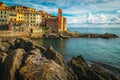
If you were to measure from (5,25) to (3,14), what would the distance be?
7.17 m

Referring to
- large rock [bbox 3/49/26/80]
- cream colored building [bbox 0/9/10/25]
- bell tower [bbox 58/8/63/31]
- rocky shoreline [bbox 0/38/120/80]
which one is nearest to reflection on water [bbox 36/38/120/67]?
rocky shoreline [bbox 0/38/120/80]

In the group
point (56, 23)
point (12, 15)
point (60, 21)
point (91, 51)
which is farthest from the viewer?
point (60, 21)

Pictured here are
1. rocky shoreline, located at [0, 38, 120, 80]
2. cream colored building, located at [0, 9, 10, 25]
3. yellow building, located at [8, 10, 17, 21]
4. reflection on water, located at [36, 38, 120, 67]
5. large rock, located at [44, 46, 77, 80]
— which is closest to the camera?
rocky shoreline, located at [0, 38, 120, 80]

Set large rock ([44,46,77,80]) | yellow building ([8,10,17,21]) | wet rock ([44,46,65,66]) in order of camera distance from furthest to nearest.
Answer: yellow building ([8,10,17,21]) → wet rock ([44,46,65,66]) → large rock ([44,46,77,80])

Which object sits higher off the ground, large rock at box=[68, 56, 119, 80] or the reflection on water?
large rock at box=[68, 56, 119, 80]

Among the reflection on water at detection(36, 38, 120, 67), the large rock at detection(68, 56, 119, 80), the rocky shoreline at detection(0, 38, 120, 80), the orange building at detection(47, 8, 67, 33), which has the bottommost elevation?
the reflection on water at detection(36, 38, 120, 67)

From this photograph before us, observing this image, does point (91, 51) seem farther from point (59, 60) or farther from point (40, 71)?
point (40, 71)

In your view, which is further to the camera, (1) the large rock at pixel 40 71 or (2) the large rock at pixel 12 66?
(2) the large rock at pixel 12 66

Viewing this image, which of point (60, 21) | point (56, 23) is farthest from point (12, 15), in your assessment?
point (60, 21)

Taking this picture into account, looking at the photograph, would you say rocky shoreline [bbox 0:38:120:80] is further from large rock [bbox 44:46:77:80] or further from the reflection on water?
the reflection on water

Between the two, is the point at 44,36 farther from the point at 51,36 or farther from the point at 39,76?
the point at 39,76

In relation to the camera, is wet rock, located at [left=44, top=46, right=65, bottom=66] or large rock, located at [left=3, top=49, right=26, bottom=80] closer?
large rock, located at [left=3, top=49, right=26, bottom=80]

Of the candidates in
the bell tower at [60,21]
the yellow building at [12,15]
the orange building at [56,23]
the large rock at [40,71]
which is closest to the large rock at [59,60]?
the large rock at [40,71]

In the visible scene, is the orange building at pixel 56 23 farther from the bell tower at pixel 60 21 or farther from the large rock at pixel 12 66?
the large rock at pixel 12 66
